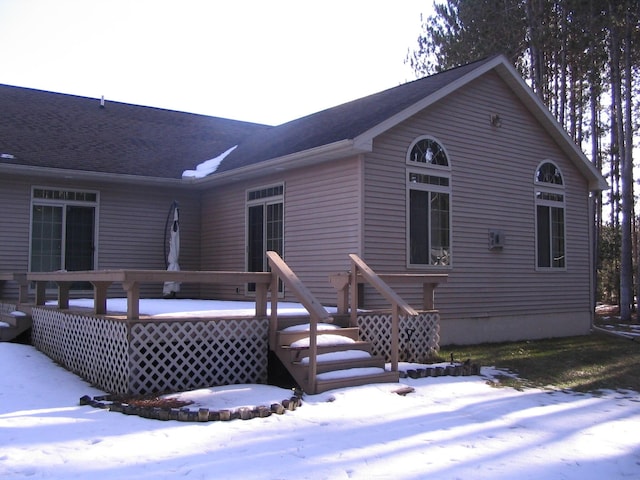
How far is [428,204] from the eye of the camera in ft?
35.9

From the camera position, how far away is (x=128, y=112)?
52.7ft

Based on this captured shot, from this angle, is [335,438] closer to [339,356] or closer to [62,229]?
[339,356]

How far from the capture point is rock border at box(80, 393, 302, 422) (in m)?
5.24

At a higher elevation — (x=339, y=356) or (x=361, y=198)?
(x=361, y=198)

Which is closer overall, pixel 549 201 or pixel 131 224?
pixel 131 224

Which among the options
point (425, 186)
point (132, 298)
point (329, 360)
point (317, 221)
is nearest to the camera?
point (132, 298)

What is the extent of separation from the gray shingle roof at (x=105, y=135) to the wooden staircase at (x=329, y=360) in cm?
676

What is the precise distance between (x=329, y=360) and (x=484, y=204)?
6.22m

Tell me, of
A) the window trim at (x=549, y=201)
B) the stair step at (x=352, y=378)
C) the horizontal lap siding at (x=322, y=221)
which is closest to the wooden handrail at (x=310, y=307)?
the stair step at (x=352, y=378)

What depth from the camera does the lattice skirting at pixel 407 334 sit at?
27.4 feet

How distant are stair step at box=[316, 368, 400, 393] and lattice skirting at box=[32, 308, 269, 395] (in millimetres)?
1046

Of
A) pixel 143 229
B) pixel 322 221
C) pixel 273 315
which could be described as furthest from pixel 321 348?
pixel 143 229

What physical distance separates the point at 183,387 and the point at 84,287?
6809 mm

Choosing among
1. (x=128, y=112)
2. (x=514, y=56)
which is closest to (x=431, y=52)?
(x=514, y=56)
